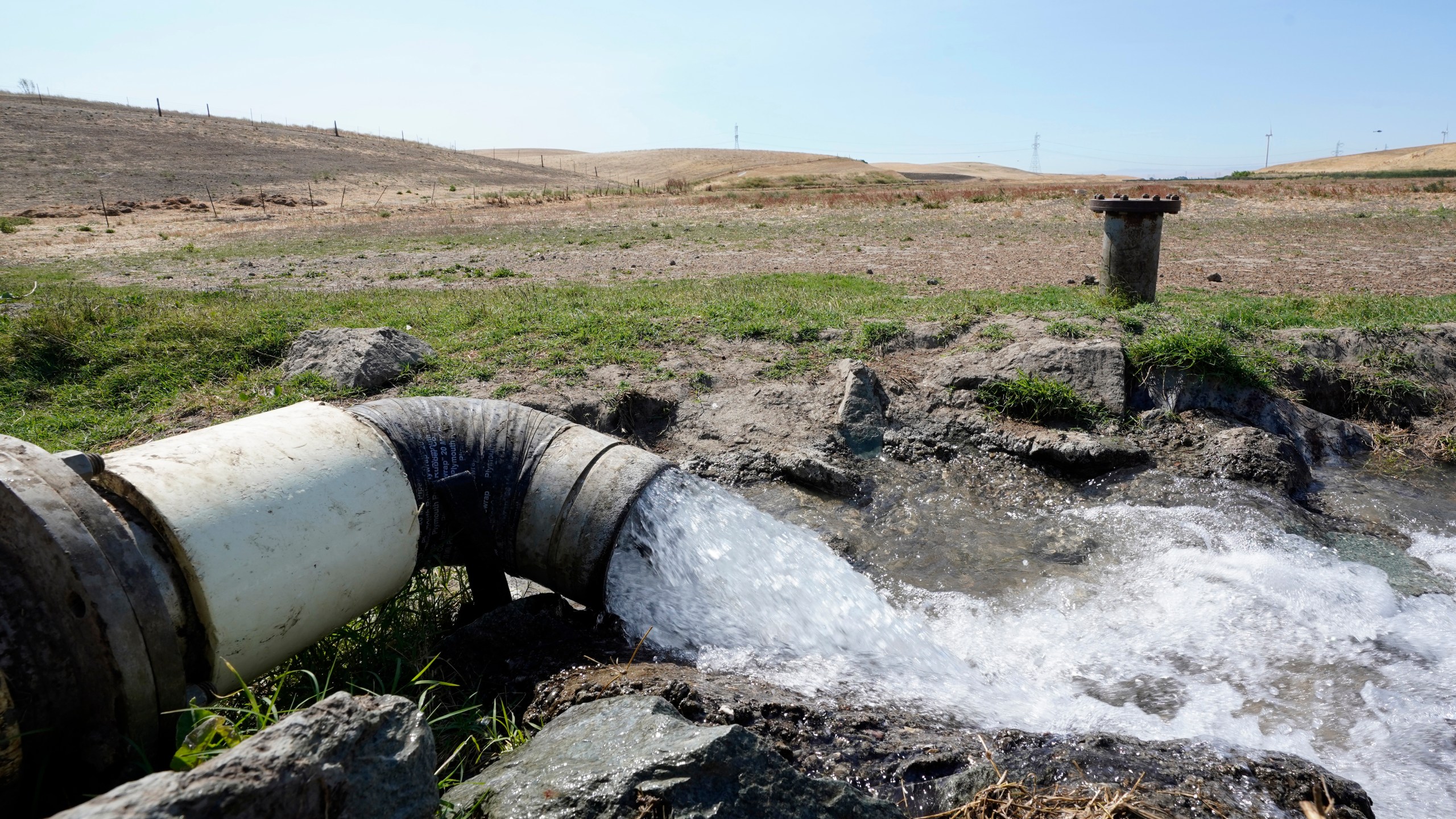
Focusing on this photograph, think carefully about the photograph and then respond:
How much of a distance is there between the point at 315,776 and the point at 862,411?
15.8ft

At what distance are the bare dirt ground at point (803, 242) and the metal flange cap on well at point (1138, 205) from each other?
212cm

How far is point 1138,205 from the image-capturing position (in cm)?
830

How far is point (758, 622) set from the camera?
4.02 metres

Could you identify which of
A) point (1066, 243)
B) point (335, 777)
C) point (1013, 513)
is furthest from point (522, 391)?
point (1066, 243)

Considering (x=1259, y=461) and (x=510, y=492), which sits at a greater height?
(x=510, y=492)

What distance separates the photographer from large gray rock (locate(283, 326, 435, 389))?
6668 mm

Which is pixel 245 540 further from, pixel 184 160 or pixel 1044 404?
pixel 184 160

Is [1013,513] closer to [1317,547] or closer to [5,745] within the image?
[1317,547]

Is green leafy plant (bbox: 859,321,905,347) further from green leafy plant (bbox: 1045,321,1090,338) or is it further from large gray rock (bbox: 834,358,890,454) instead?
green leafy plant (bbox: 1045,321,1090,338)

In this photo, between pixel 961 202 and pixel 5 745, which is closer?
pixel 5 745

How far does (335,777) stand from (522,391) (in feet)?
15.2

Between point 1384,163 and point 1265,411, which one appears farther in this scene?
point 1384,163

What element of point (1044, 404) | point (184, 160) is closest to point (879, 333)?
point (1044, 404)

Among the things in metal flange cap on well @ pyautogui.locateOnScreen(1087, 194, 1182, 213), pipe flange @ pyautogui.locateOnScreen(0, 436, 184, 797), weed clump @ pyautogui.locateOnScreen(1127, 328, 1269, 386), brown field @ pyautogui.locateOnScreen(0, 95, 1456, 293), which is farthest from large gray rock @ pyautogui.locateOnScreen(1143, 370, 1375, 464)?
pipe flange @ pyautogui.locateOnScreen(0, 436, 184, 797)
